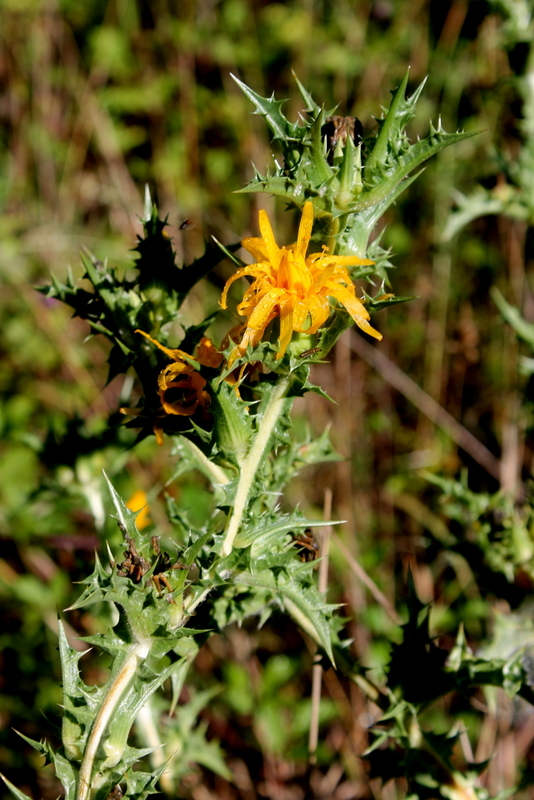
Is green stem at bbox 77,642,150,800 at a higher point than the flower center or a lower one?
lower

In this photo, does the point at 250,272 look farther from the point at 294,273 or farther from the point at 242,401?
the point at 242,401

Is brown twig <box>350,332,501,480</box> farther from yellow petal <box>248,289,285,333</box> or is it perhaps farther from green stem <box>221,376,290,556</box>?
yellow petal <box>248,289,285,333</box>

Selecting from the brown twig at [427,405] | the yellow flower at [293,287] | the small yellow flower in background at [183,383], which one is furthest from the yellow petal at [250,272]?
the brown twig at [427,405]

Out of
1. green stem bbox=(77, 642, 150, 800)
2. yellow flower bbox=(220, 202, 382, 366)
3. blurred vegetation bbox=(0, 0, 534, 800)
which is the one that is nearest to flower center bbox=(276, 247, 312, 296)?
yellow flower bbox=(220, 202, 382, 366)

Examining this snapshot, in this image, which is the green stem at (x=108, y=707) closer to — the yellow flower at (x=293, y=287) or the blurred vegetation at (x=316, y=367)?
the yellow flower at (x=293, y=287)

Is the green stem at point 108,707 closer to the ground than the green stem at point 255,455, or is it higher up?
closer to the ground

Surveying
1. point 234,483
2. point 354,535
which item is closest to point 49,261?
point 354,535

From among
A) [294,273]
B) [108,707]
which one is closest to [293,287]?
[294,273]
